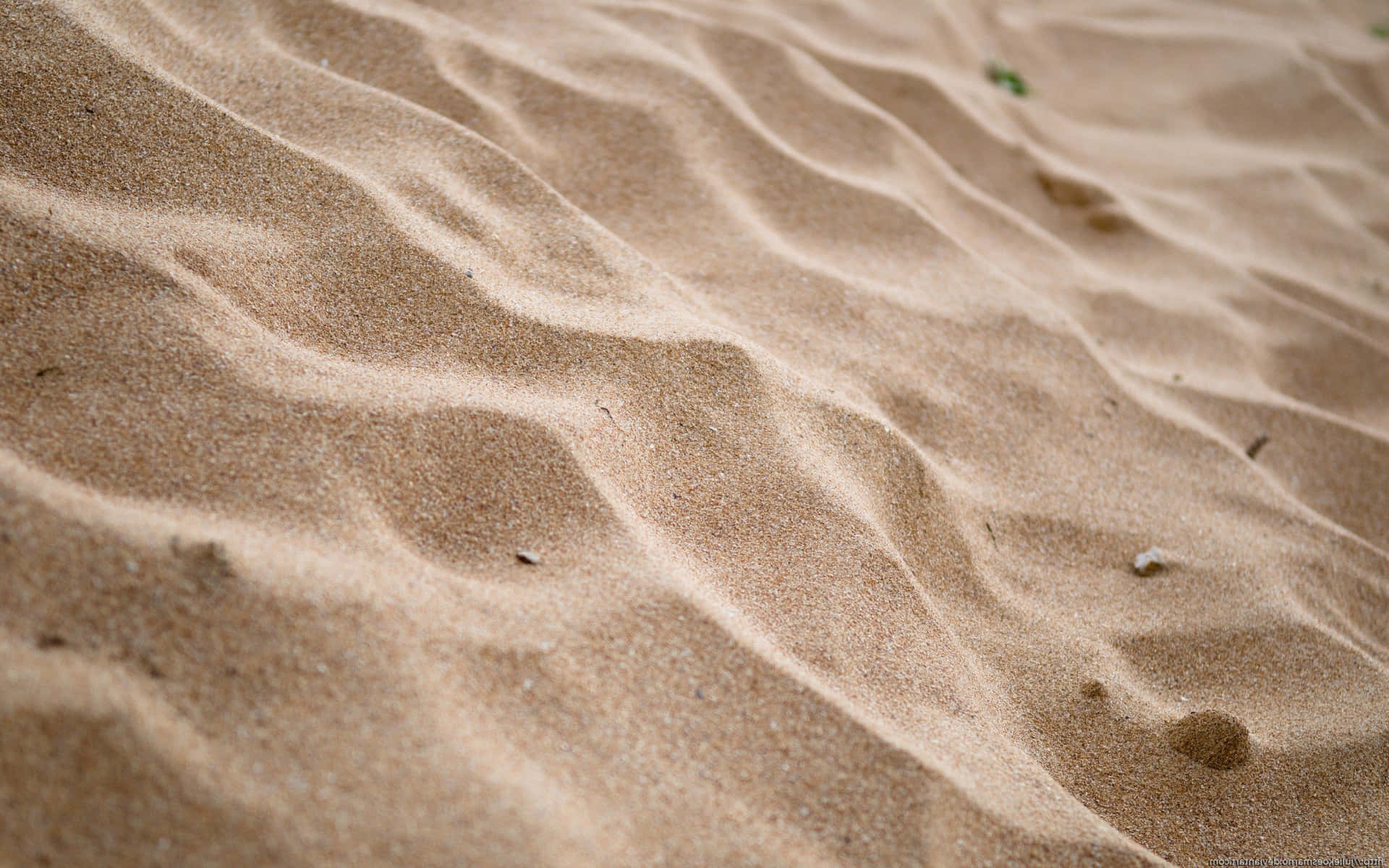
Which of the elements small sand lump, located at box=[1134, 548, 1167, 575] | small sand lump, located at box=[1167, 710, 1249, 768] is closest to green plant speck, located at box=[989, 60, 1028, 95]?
small sand lump, located at box=[1134, 548, 1167, 575]

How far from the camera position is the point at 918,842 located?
A: 2.99 feet

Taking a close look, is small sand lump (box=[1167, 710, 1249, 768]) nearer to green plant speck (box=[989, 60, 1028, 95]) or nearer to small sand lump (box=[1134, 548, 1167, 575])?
small sand lump (box=[1134, 548, 1167, 575])

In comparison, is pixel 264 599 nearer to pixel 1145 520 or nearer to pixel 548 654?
pixel 548 654

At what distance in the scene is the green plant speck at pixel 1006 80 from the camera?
233 centimetres

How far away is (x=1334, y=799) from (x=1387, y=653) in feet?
1.08

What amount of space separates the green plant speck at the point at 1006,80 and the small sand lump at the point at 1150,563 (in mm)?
1410

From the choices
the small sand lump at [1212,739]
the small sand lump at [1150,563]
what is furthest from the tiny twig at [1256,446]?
the small sand lump at [1212,739]

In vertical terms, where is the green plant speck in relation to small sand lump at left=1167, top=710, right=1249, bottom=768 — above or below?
above

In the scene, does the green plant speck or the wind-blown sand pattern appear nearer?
the wind-blown sand pattern

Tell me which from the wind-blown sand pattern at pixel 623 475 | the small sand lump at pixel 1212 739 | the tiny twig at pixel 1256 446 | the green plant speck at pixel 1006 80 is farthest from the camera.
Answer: the green plant speck at pixel 1006 80

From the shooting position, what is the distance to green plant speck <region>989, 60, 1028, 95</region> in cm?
233

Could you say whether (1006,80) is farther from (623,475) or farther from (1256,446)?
(623,475)

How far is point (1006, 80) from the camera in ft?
7.68

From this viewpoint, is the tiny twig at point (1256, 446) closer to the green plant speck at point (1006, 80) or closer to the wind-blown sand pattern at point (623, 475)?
the wind-blown sand pattern at point (623, 475)
